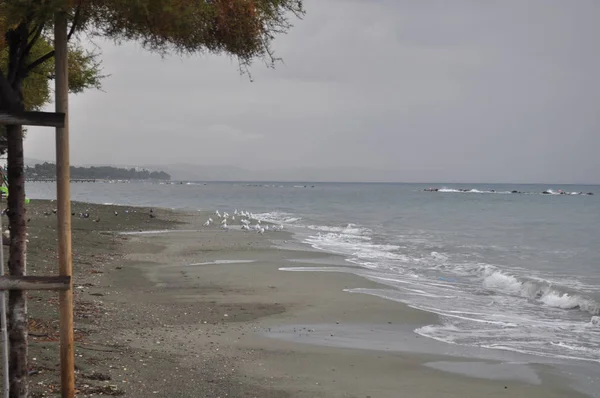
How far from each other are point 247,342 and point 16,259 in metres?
5.32

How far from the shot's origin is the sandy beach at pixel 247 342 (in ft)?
25.8

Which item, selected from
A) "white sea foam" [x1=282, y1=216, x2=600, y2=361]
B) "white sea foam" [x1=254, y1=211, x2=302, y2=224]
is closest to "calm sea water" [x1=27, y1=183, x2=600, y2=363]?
"white sea foam" [x1=282, y1=216, x2=600, y2=361]

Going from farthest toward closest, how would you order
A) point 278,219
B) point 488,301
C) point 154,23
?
point 278,219
point 488,301
point 154,23

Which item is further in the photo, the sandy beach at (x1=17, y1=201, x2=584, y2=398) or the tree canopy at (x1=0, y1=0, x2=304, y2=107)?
the sandy beach at (x1=17, y1=201, x2=584, y2=398)

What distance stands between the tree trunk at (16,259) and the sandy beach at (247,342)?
2.77ft

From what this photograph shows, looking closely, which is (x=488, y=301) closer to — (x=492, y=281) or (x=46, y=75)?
(x=492, y=281)

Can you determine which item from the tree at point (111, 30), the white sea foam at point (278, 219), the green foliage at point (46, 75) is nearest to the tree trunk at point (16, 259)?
the tree at point (111, 30)

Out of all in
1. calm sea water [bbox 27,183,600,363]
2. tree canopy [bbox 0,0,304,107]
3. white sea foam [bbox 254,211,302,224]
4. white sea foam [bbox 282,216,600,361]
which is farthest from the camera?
white sea foam [bbox 254,211,302,224]

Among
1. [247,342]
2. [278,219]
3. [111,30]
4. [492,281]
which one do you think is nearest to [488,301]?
[492,281]

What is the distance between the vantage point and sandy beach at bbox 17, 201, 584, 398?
7.86 metres

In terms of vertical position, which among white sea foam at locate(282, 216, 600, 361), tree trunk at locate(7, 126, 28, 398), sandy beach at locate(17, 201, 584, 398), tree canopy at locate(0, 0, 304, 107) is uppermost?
tree canopy at locate(0, 0, 304, 107)

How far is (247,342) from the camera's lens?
409 inches

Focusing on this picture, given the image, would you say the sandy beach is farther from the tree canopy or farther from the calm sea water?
the tree canopy

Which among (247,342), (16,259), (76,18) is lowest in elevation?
(247,342)
